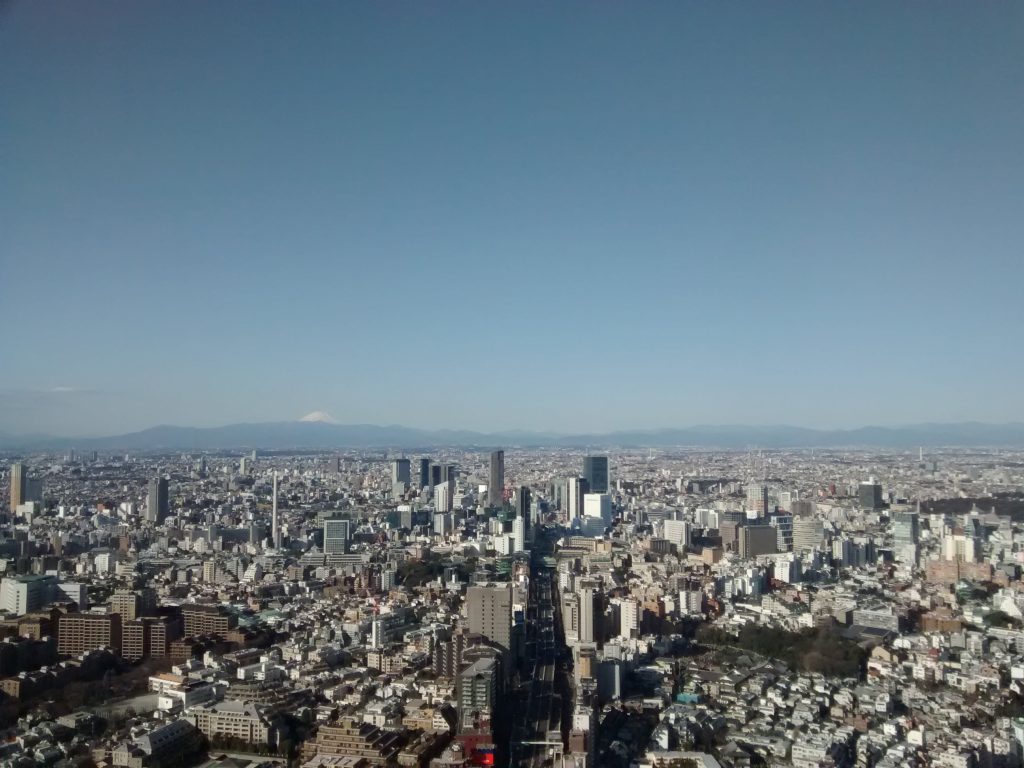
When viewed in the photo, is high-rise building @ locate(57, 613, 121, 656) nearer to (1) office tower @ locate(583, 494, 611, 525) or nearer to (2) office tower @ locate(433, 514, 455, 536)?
(2) office tower @ locate(433, 514, 455, 536)

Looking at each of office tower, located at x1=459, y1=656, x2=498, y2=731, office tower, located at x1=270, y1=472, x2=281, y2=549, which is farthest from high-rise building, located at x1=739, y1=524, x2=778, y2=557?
office tower, located at x1=459, y1=656, x2=498, y2=731

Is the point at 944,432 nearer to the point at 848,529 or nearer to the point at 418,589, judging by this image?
the point at 848,529

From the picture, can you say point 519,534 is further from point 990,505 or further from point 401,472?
point 401,472

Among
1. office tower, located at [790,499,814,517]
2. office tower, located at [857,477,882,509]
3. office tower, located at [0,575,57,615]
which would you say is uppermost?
office tower, located at [857,477,882,509]

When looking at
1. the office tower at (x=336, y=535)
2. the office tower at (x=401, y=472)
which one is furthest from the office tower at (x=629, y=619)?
the office tower at (x=401, y=472)

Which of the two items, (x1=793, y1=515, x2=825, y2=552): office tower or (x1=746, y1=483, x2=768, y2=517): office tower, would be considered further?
(x1=746, y1=483, x2=768, y2=517): office tower

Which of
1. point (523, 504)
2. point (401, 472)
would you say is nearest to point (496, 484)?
point (523, 504)

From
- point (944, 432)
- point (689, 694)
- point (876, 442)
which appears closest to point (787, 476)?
point (876, 442)
